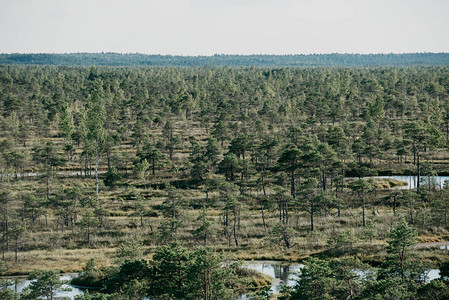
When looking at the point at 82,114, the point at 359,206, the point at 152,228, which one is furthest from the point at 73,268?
the point at 82,114

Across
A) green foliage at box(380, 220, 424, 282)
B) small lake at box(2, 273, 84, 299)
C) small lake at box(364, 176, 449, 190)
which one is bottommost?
small lake at box(2, 273, 84, 299)

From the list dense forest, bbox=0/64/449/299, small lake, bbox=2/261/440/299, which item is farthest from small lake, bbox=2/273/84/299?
dense forest, bbox=0/64/449/299

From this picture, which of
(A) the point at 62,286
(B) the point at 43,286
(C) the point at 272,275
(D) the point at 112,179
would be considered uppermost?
(D) the point at 112,179

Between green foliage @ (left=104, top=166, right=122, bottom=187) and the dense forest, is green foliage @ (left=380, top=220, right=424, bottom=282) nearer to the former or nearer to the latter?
the dense forest

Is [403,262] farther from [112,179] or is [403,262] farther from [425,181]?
[112,179]

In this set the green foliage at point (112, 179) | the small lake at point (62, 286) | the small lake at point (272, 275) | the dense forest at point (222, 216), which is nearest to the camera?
the dense forest at point (222, 216)

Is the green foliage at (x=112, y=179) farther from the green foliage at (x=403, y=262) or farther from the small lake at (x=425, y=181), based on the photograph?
the green foliage at (x=403, y=262)

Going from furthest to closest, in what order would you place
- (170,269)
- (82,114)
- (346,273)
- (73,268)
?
(82,114), (73,268), (170,269), (346,273)

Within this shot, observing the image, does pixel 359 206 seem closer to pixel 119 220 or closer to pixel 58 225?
pixel 119 220

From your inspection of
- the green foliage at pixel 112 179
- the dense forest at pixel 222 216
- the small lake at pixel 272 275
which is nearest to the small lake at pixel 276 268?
the small lake at pixel 272 275

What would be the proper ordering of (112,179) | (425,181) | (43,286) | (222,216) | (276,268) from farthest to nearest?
(112,179)
(425,181)
(222,216)
(276,268)
(43,286)

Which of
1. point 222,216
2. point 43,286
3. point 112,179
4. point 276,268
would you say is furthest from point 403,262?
point 112,179
